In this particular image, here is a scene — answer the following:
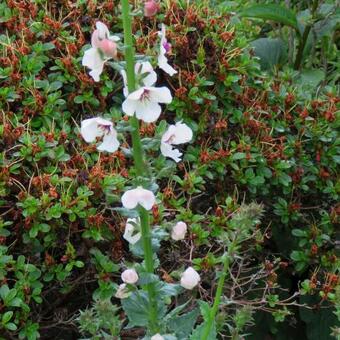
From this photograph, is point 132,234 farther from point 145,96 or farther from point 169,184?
point 169,184

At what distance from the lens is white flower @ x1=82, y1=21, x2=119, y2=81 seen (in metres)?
1.61

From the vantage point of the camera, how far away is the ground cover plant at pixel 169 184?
7.58ft

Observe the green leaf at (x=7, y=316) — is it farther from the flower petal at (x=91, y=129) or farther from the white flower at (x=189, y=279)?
the flower petal at (x=91, y=129)

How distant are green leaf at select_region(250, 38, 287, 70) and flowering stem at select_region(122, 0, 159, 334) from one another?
2.17 meters

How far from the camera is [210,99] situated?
2.93m

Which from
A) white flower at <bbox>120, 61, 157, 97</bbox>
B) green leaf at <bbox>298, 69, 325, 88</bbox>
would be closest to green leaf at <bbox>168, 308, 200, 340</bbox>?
white flower at <bbox>120, 61, 157, 97</bbox>

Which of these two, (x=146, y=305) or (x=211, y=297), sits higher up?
(x=146, y=305)

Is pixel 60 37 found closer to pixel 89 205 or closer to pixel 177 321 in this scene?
pixel 89 205

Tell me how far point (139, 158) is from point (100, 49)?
0.25 meters

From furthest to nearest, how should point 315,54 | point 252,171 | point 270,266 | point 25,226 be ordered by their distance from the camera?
1. point 315,54
2. point 252,171
3. point 270,266
4. point 25,226

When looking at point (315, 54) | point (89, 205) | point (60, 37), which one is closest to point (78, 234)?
point (89, 205)

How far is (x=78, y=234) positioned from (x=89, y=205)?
0.35 ft

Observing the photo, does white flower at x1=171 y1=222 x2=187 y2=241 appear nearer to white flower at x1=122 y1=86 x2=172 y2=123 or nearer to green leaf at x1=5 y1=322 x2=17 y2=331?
white flower at x1=122 y1=86 x2=172 y2=123

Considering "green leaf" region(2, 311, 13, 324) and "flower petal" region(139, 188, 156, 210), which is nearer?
"flower petal" region(139, 188, 156, 210)
